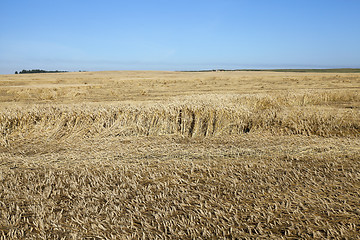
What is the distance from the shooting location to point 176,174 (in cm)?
404

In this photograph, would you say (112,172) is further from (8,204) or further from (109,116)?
(109,116)

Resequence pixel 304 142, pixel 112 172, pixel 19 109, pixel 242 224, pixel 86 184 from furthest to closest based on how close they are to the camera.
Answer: pixel 19 109 → pixel 304 142 → pixel 112 172 → pixel 86 184 → pixel 242 224

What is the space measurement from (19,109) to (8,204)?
4.95 m

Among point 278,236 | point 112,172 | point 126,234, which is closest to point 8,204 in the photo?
point 112,172

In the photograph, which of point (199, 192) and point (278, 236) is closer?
point (278, 236)

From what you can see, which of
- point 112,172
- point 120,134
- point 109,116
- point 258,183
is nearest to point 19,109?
point 109,116

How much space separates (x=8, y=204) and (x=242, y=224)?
2748 millimetres

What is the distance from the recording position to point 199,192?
3.53 metres

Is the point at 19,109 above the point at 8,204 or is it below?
above

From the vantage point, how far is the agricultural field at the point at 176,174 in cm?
289

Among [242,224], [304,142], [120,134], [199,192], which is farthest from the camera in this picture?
[120,134]

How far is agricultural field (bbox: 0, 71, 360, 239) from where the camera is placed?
2.89m

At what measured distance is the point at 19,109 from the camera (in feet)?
25.0

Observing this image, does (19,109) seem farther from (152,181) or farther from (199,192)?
(199,192)
